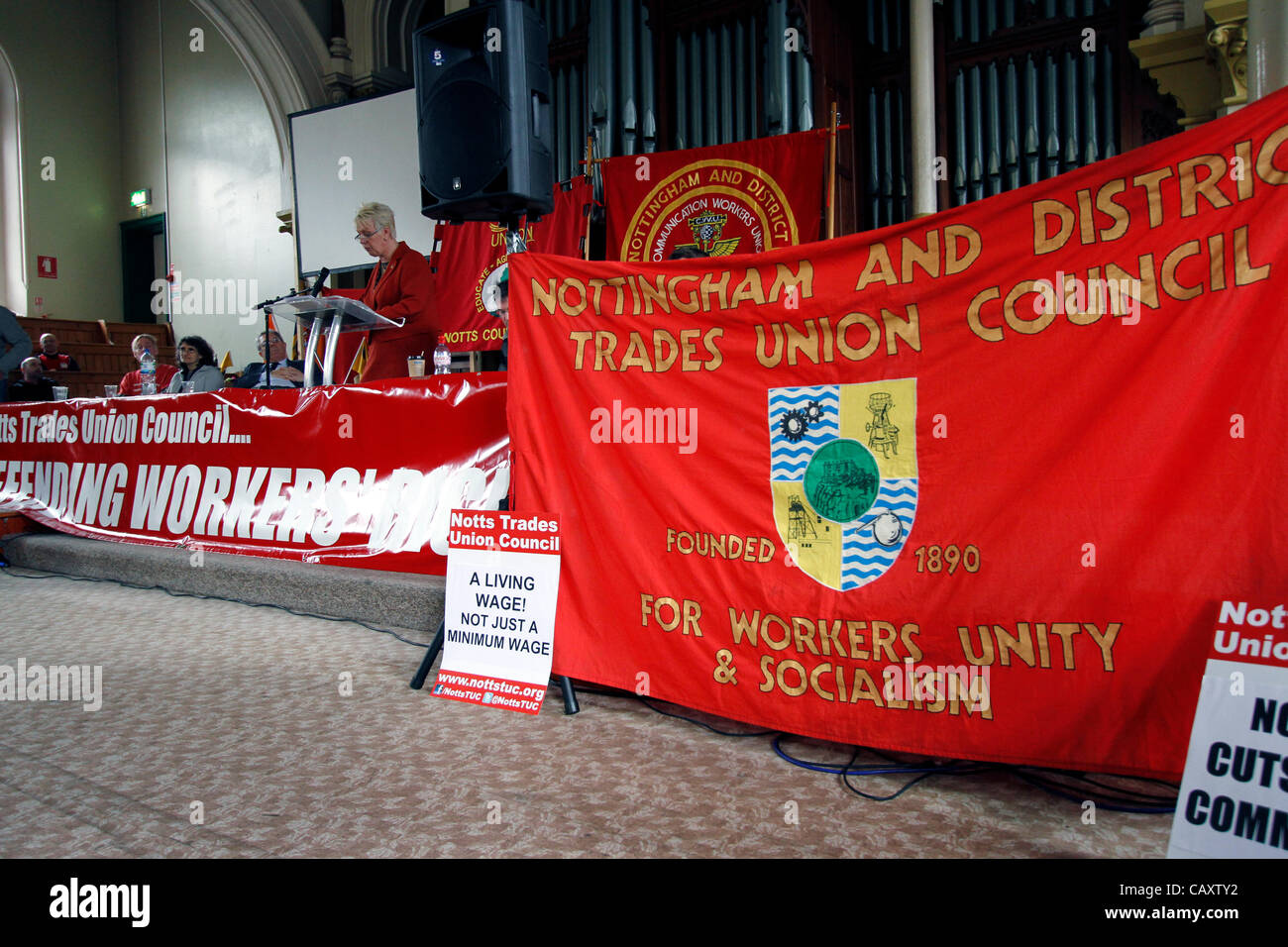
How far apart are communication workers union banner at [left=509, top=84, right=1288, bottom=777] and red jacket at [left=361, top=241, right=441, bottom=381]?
2427 mm

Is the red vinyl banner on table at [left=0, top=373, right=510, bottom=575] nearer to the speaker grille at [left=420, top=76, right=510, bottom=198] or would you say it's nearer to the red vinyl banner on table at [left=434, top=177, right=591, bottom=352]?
the speaker grille at [left=420, top=76, right=510, bottom=198]

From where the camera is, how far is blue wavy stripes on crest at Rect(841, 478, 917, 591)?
2.23 meters

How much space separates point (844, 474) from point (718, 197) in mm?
4258

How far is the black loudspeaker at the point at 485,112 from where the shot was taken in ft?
10.5

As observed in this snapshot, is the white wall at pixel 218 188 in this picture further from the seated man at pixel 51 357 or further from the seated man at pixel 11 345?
the seated man at pixel 11 345

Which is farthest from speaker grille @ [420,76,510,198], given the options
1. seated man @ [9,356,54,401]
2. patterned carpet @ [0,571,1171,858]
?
seated man @ [9,356,54,401]

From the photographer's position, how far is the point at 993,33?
6922mm

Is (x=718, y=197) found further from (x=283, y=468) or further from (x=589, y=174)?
(x=283, y=468)

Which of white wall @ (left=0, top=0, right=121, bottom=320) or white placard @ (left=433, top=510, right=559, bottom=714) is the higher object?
white wall @ (left=0, top=0, right=121, bottom=320)

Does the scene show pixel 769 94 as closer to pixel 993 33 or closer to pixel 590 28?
pixel 590 28

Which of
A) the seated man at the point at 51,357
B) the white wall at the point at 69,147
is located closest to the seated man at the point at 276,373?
the seated man at the point at 51,357

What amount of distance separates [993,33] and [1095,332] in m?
6.08

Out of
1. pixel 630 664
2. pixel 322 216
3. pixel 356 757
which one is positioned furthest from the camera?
pixel 322 216
